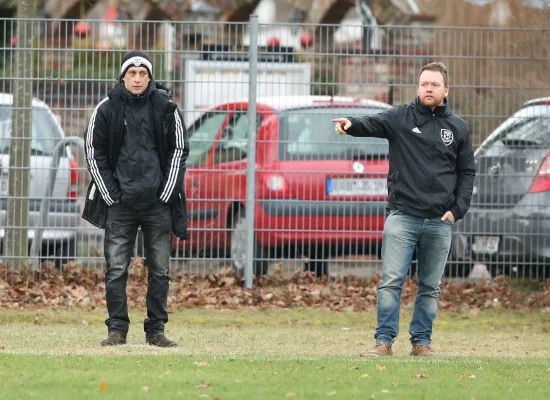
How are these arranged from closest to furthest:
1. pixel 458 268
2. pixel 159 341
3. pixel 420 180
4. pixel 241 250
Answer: pixel 420 180, pixel 159 341, pixel 241 250, pixel 458 268

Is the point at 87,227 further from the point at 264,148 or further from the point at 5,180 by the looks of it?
the point at 264,148

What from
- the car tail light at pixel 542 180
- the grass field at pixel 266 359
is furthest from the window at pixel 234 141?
the car tail light at pixel 542 180

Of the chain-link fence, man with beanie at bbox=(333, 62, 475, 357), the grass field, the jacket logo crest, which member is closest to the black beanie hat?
man with beanie at bbox=(333, 62, 475, 357)

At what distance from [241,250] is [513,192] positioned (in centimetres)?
260

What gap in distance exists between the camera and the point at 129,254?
31.7 ft

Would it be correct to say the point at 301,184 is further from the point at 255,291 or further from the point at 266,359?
the point at 266,359

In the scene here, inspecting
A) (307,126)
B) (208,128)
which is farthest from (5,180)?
(307,126)

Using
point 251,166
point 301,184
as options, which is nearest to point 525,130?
point 301,184

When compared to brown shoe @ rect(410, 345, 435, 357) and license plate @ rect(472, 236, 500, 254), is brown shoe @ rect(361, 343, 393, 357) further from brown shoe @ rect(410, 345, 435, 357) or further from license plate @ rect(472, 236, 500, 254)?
license plate @ rect(472, 236, 500, 254)

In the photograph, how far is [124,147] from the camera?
9.49m

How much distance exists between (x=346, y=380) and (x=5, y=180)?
635 centimetres

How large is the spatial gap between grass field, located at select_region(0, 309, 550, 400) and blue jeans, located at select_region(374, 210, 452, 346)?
289mm

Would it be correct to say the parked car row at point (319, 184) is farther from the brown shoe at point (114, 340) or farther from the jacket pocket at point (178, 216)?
the brown shoe at point (114, 340)

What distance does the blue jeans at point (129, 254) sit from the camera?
9570mm
